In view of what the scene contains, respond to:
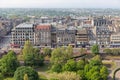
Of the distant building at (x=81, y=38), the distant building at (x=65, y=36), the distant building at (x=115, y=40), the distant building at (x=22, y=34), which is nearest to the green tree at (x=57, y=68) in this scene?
the distant building at (x=81, y=38)

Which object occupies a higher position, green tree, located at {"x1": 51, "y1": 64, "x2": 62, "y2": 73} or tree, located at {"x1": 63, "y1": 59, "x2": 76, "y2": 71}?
tree, located at {"x1": 63, "y1": 59, "x2": 76, "y2": 71}

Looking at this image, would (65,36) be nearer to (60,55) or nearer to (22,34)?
(22,34)

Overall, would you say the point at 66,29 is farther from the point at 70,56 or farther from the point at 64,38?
the point at 70,56

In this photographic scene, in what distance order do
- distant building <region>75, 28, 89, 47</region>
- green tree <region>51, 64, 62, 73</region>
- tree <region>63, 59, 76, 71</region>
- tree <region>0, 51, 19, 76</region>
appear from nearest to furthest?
1. tree <region>63, 59, 76, 71</region>
2. tree <region>0, 51, 19, 76</region>
3. green tree <region>51, 64, 62, 73</region>
4. distant building <region>75, 28, 89, 47</region>

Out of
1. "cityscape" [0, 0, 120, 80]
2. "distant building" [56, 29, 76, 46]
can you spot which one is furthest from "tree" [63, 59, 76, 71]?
"distant building" [56, 29, 76, 46]

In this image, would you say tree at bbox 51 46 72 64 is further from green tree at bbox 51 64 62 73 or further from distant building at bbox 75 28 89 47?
distant building at bbox 75 28 89 47

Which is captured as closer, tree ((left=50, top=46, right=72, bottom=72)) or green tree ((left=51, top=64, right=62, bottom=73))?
green tree ((left=51, top=64, right=62, bottom=73))

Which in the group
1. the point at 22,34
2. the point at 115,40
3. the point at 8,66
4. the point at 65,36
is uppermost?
the point at 22,34

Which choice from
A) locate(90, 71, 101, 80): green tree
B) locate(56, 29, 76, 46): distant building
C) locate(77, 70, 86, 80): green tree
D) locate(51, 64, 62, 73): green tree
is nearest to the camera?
locate(90, 71, 101, 80): green tree

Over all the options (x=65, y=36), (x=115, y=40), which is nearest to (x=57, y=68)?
(x=65, y=36)

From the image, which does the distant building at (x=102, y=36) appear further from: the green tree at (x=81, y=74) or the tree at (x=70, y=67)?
the green tree at (x=81, y=74)

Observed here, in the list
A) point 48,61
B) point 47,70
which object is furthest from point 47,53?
point 47,70
